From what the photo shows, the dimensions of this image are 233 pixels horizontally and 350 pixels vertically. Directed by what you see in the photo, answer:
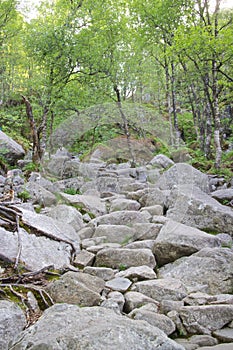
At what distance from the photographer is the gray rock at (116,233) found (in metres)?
7.02

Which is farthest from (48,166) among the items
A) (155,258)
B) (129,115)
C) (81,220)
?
(155,258)

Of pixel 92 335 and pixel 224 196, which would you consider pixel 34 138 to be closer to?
pixel 224 196

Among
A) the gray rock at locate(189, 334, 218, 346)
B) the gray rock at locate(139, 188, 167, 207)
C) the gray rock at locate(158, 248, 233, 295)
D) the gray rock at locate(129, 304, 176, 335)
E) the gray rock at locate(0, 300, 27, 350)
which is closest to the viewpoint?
the gray rock at locate(0, 300, 27, 350)

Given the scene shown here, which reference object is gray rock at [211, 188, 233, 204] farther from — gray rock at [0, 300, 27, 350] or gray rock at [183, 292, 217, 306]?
gray rock at [0, 300, 27, 350]

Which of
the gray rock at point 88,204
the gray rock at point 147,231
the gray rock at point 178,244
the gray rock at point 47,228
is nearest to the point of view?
the gray rock at point 47,228

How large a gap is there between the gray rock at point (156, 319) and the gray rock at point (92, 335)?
94cm

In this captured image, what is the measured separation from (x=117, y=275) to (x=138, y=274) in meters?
0.36

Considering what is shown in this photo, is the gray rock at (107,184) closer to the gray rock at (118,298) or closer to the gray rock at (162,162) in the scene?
the gray rock at (162,162)

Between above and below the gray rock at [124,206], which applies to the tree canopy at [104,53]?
above

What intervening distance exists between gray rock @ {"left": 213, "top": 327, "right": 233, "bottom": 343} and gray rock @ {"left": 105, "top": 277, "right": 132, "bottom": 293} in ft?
4.53

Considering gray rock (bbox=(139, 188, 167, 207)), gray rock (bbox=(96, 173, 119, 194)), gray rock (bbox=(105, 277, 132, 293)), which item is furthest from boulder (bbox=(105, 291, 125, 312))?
gray rock (bbox=(96, 173, 119, 194))

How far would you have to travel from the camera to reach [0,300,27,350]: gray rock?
3322mm

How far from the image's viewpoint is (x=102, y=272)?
5512 millimetres

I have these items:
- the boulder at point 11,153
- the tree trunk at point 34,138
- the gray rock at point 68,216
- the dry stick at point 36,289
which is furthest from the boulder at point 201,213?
the boulder at point 11,153
